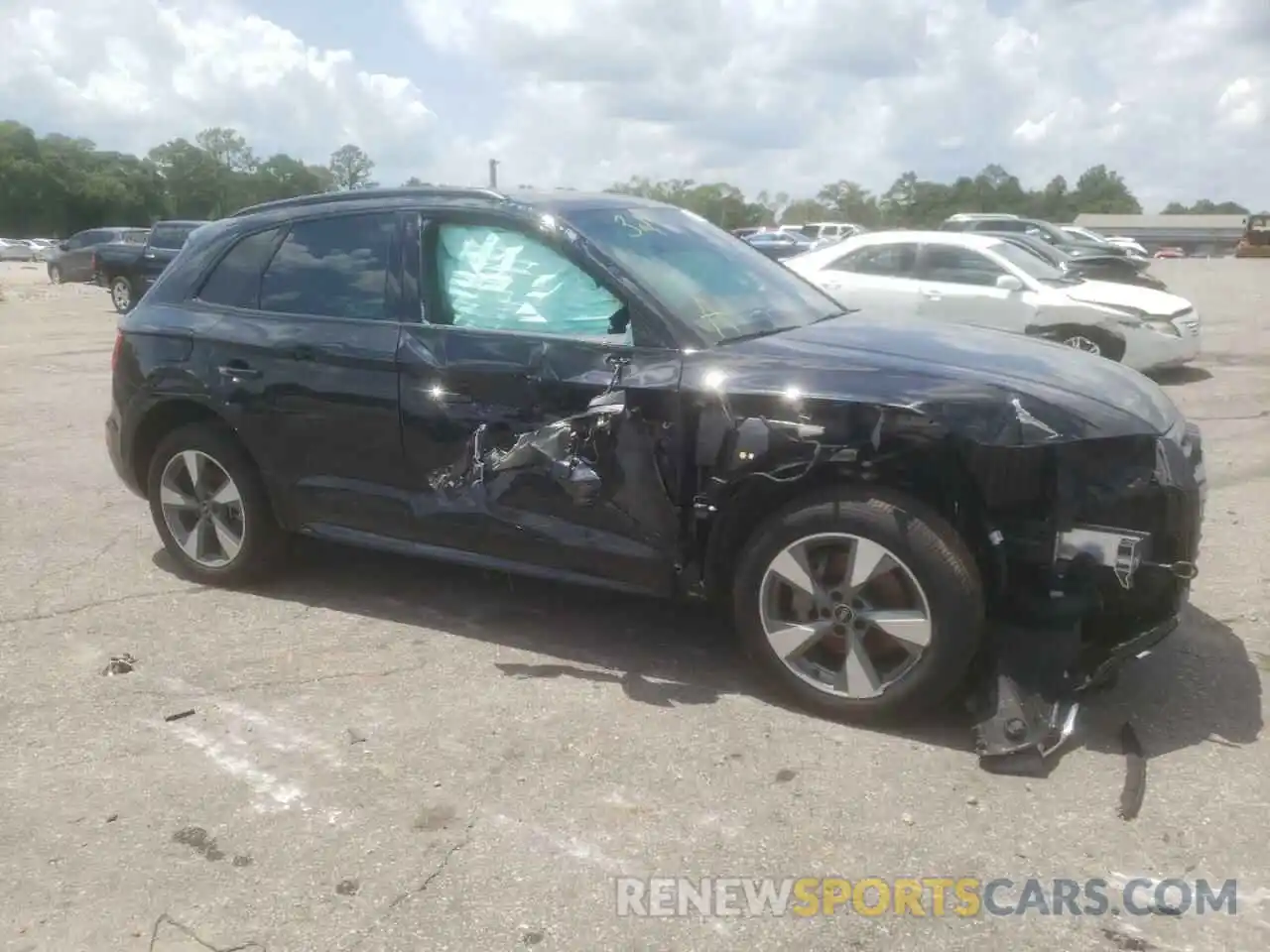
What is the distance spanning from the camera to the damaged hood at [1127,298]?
11.0 m

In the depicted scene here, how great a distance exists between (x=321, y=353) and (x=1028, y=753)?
3.16 meters

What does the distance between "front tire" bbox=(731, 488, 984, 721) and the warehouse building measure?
92.2 metres

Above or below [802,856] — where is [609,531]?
above

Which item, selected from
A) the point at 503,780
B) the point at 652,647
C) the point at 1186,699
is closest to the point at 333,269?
the point at 652,647

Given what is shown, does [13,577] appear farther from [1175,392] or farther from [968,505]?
[1175,392]

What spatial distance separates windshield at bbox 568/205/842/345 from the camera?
170 inches

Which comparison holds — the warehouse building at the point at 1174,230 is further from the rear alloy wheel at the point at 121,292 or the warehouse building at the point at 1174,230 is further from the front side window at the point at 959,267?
the front side window at the point at 959,267

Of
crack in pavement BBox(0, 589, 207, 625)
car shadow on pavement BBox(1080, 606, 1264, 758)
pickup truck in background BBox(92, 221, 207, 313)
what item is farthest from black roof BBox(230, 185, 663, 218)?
pickup truck in background BBox(92, 221, 207, 313)

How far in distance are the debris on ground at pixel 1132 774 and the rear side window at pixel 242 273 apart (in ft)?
13.0

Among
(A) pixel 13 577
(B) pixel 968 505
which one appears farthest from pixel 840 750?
(A) pixel 13 577

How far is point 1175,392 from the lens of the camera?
10.9m

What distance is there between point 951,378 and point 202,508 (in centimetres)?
348

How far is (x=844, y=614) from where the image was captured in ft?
12.5

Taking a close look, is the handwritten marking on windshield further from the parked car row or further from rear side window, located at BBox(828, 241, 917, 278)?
the parked car row
